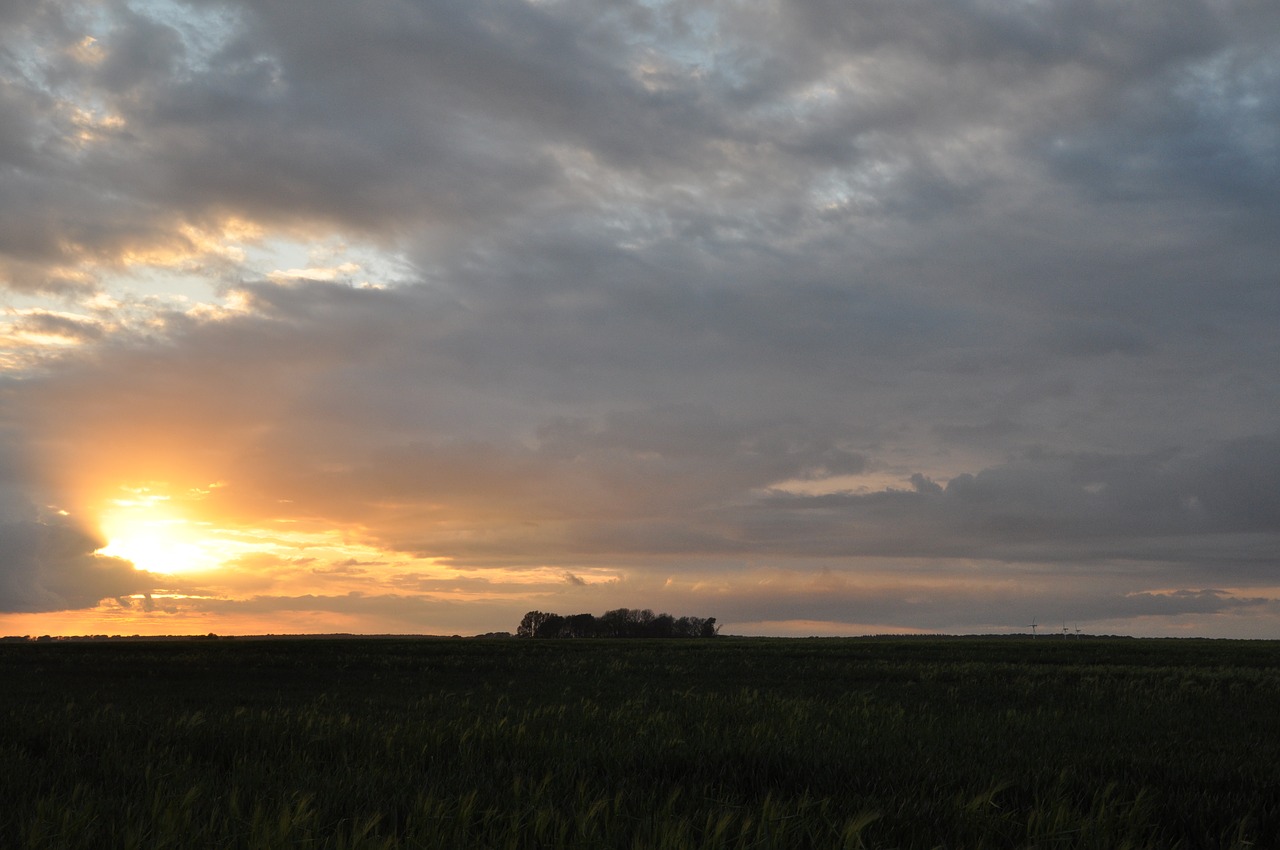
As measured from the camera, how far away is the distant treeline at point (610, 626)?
4936 inches

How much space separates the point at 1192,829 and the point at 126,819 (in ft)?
25.4

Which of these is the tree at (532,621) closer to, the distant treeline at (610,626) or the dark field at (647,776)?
the distant treeline at (610,626)

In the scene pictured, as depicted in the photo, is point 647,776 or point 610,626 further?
point 610,626

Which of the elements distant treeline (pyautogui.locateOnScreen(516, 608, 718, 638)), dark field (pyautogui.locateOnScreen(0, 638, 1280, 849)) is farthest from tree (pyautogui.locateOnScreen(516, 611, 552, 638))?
dark field (pyautogui.locateOnScreen(0, 638, 1280, 849))

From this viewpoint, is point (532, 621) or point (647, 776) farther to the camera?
point (532, 621)

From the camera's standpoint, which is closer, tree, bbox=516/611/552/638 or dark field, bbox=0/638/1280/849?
dark field, bbox=0/638/1280/849

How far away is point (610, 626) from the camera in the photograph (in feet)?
421

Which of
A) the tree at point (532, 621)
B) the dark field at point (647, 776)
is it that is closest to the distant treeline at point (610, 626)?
the tree at point (532, 621)

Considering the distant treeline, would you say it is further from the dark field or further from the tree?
the dark field

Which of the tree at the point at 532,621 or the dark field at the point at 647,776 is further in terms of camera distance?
the tree at the point at 532,621

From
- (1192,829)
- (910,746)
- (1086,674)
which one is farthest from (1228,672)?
(1192,829)

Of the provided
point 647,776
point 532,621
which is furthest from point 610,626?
point 647,776

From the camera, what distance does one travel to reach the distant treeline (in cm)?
12538

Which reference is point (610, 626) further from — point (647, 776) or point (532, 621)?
point (647, 776)
